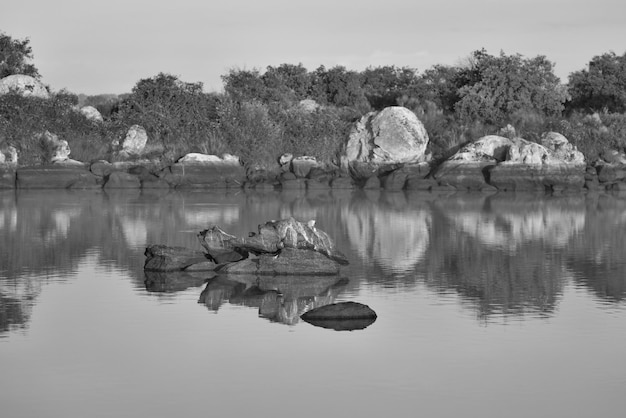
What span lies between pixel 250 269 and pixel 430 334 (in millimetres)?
5941

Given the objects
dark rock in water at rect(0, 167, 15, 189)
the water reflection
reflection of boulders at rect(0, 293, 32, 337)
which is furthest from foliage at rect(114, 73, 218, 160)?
reflection of boulders at rect(0, 293, 32, 337)

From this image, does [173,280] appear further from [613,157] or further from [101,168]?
[613,157]

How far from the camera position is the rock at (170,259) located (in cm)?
1967

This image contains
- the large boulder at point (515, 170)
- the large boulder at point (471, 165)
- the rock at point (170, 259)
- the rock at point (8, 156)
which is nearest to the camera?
the rock at point (170, 259)

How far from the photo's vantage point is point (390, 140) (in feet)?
176

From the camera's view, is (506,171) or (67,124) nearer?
(506,171)

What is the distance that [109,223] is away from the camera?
29906 mm

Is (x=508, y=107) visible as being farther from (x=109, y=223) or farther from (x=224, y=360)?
(x=224, y=360)

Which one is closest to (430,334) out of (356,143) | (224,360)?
(224,360)

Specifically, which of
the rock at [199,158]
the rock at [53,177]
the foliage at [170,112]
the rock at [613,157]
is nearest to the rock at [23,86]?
the foliage at [170,112]

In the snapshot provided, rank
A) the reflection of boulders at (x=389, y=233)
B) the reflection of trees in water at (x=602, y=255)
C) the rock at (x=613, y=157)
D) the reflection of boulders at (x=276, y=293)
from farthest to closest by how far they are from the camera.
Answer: the rock at (x=613, y=157) → the reflection of boulders at (x=389, y=233) → the reflection of trees in water at (x=602, y=255) → the reflection of boulders at (x=276, y=293)

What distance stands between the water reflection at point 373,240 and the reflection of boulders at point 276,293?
0.03 meters

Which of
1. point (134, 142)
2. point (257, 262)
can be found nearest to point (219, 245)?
point (257, 262)

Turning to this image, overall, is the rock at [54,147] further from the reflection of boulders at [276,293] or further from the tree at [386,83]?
the reflection of boulders at [276,293]
